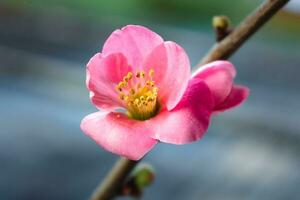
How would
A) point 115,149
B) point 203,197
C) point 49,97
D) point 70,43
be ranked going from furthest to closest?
point 70,43 < point 49,97 < point 203,197 < point 115,149

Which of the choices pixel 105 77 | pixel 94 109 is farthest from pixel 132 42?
pixel 94 109

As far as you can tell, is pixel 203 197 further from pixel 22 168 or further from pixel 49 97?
pixel 49 97

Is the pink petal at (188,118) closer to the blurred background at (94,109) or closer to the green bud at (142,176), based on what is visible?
the green bud at (142,176)

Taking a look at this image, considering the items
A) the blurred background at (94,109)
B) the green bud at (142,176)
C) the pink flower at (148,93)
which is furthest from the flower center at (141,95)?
the blurred background at (94,109)

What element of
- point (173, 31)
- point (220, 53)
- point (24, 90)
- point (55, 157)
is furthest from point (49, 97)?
point (220, 53)

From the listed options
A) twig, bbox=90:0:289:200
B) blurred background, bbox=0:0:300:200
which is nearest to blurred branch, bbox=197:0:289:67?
twig, bbox=90:0:289:200
